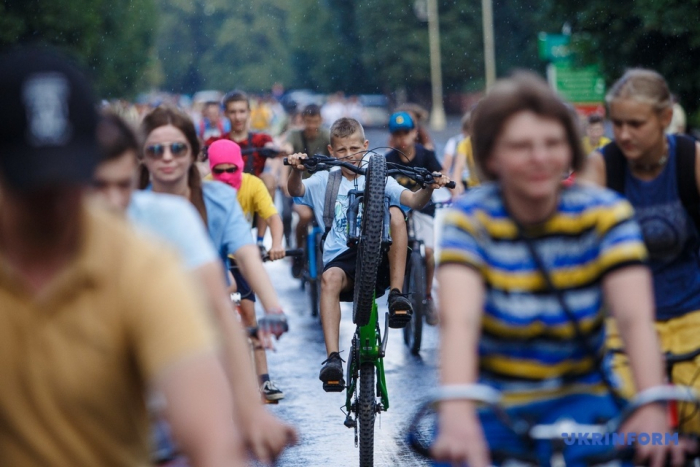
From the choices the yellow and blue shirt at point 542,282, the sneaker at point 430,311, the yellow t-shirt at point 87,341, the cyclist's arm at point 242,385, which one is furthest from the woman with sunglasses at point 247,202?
the yellow t-shirt at point 87,341

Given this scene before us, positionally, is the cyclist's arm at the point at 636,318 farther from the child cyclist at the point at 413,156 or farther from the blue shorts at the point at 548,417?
the child cyclist at the point at 413,156

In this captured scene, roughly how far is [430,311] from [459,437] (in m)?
8.84

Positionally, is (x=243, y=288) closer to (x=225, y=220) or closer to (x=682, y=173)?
(x=225, y=220)

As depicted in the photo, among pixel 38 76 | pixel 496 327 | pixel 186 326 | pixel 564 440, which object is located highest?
pixel 38 76

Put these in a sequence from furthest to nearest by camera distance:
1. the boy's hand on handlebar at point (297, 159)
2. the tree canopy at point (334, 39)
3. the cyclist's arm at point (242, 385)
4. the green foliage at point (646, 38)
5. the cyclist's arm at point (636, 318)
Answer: the tree canopy at point (334, 39), the green foliage at point (646, 38), the boy's hand on handlebar at point (297, 159), the cyclist's arm at point (242, 385), the cyclist's arm at point (636, 318)

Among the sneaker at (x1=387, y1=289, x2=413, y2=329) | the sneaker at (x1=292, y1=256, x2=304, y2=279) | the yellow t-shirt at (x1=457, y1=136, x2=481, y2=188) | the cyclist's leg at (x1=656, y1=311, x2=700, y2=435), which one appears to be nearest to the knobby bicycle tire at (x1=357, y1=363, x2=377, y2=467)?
the sneaker at (x1=387, y1=289, x2=413, y2=329)

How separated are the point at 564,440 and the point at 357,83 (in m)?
87.3

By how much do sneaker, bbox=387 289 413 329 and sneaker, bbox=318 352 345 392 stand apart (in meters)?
0.63

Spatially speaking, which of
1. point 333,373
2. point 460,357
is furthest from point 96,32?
point 460,357

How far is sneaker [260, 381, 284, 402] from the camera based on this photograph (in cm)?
884

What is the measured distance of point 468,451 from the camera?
2885 mm

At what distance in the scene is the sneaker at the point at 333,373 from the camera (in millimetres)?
7355

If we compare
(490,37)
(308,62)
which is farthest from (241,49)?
(490,37)

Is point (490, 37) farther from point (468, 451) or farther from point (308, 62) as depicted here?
point (468, 451)
